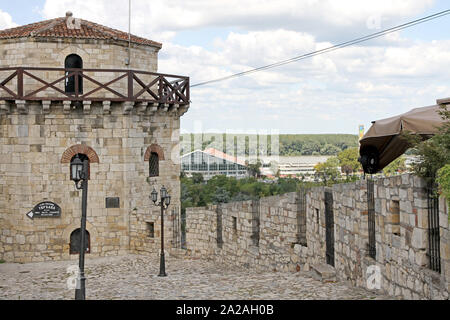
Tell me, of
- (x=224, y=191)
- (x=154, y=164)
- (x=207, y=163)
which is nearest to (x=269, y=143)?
(x=207, y=163)

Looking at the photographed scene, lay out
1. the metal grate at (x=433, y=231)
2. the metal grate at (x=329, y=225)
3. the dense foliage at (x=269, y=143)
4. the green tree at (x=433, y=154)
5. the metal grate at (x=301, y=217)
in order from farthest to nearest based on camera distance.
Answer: the dense foliage at (x=269, y=143)
the metal grate at (x=301, y=217)
the metal grate at (x=329, y=225)
the metal grate at (x=433, y=231)
the green tree at (x=433, y=154)

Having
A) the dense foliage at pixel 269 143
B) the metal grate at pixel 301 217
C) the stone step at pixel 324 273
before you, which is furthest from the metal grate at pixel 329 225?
the dense foliage at pixel 269 143

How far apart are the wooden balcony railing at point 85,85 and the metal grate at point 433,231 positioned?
14296mm

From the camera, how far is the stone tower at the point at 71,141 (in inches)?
844

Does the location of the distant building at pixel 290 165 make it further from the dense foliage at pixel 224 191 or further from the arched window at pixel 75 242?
the arched window at pixel 75 242

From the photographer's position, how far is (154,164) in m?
23.5

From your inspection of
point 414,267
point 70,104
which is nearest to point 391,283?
point 414,267

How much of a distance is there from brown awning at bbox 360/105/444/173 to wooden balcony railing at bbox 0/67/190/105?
33.1ft

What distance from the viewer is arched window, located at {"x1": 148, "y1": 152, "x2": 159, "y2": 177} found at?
Answer: 23.4 metres

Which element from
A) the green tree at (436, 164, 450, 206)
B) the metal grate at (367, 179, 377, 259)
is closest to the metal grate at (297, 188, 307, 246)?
the metal grate at (367, 179, 377, 259)

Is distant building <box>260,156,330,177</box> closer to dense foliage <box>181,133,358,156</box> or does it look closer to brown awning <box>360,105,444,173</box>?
dense foliage <box>181,133,358,156</box>

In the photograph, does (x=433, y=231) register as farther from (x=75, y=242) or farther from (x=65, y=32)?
(x=65, y=32)
